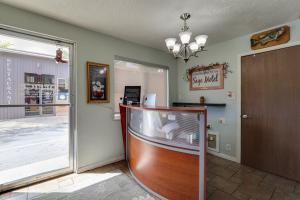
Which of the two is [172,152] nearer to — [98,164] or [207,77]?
[98,164]

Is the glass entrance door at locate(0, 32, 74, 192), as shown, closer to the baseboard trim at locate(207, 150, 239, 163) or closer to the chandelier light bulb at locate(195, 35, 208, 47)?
the chandelier light bulb at locate(195, 35, 208, 47)

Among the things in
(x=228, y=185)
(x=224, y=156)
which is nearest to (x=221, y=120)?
(x=224, y=156)

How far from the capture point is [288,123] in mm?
2369

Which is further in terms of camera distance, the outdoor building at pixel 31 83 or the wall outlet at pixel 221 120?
the wall outlet at pixel 221 120

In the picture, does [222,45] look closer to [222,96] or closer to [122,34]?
[222,96]

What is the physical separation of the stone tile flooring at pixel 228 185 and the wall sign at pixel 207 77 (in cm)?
171

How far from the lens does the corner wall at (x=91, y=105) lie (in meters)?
2.33

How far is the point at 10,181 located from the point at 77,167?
0.87 metres

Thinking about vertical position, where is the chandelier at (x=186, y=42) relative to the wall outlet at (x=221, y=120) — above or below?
above

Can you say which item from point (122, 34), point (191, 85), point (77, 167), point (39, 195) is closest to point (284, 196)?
point (191, 85)

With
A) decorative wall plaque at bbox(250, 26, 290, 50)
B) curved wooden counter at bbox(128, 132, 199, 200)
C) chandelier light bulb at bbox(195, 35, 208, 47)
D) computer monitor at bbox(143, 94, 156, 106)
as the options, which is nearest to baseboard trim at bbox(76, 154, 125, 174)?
curved wooden counter at bbox(128, 132, 199, 200)

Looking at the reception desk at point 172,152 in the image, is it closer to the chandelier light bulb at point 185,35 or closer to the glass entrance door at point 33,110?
the chandelier light bulb at point 185,35

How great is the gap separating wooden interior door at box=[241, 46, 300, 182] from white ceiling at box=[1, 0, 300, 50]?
25.1 inches

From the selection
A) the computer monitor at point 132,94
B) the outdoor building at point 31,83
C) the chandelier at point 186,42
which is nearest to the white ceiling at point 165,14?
the chandelier at point 186,42
